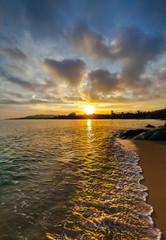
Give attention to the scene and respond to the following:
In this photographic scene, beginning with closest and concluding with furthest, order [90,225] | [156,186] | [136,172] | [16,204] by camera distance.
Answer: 1. [90,225]
2. [16,204]
3. [156,186]
4. [136,172]

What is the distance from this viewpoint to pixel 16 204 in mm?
4117

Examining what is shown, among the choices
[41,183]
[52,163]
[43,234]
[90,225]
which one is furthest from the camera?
[52,163]

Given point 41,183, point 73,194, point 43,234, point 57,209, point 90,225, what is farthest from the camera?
point 41,183

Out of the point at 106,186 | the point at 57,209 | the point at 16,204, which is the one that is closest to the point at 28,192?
the point at 16,204

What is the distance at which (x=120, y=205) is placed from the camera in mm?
3947

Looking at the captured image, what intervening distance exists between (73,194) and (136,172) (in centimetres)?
380

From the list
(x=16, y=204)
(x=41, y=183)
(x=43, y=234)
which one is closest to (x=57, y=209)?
(x=43, y=234)

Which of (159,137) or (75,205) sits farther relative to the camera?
(159,137)

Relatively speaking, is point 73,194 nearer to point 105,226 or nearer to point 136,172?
point 105,226

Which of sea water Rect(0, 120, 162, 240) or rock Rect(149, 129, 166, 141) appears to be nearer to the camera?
sea water Rect(0, 120, 162, 240)

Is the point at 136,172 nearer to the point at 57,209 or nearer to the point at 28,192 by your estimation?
the point at 57,209

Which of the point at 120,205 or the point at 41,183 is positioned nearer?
the point at 120,205

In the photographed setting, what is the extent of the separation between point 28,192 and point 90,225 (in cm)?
288

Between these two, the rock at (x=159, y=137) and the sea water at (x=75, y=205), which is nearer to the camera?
the sea water at (x=75, y=205)
